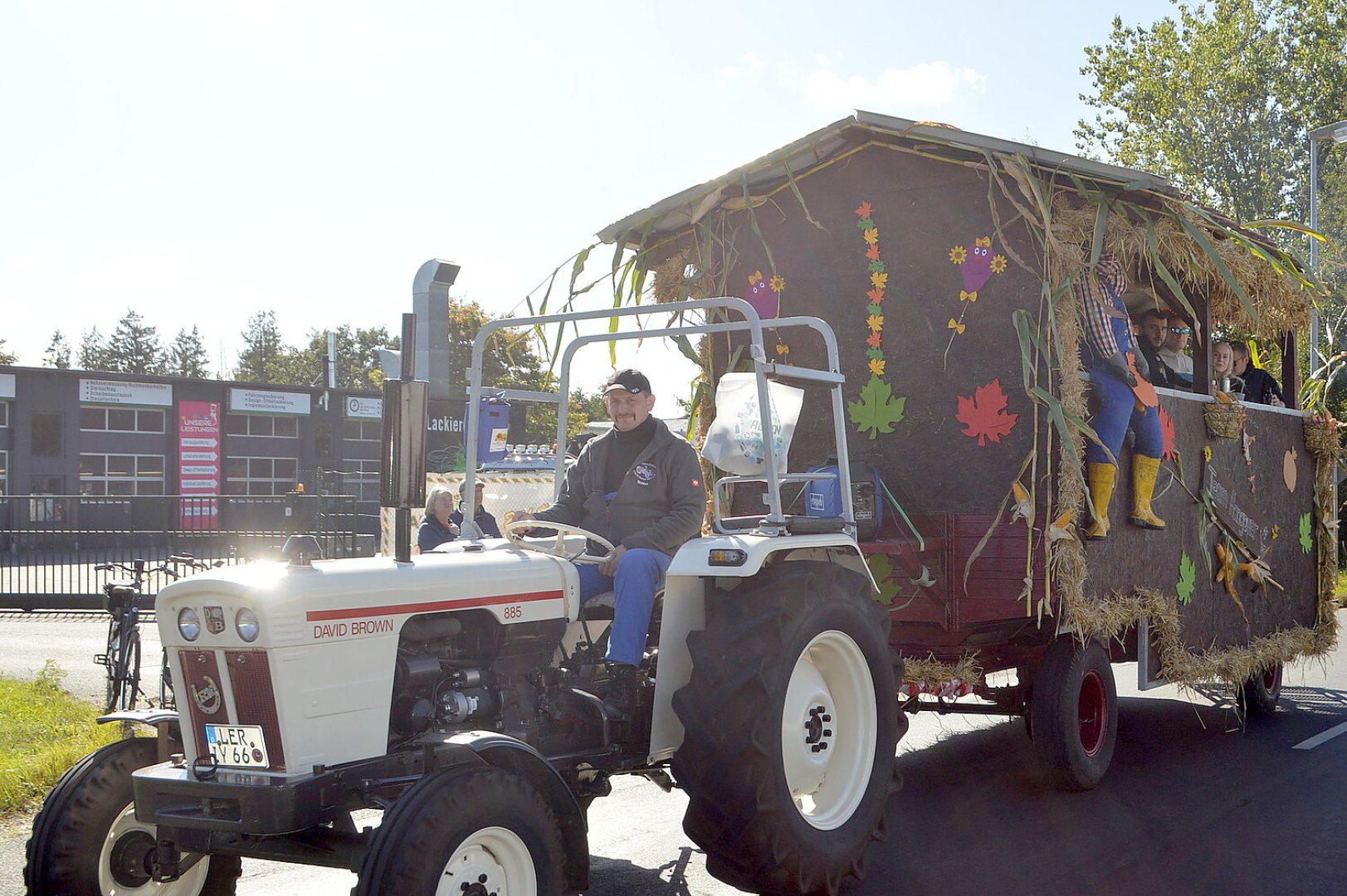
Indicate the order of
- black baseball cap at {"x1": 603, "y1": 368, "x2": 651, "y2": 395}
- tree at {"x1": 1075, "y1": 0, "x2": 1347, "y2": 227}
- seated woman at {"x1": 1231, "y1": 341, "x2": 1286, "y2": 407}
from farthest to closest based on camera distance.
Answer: tree at {"x1": 1075, "y1": 0, "x2": 1347, "y2": 227}
seated woman at {"x1": 1231, "y1": 341, "x2": 1286, "y2": 407}
black baseball cap at {"x1": 603, "y1": 368, "x2": 651, "y2": 395}

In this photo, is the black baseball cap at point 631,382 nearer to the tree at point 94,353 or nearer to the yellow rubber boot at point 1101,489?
the yellow rubber boot at point 1101,489

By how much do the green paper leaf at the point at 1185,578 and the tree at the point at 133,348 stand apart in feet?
370

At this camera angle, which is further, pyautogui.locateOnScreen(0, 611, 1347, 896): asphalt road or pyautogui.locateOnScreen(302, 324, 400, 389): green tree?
pyautogui.locateOnScreen(302, 324, 400, 389): green tree

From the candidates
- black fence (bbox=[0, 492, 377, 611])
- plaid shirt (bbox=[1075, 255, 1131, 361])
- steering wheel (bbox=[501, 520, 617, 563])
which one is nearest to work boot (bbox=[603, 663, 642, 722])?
steering wheel (bbox=[501, 520, 617, 563])

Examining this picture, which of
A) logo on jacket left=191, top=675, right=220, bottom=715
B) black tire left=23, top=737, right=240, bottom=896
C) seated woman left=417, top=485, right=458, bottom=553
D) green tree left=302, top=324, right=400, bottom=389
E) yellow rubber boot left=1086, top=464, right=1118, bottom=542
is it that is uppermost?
green tree left=302, top=324, right=400, bottom=389

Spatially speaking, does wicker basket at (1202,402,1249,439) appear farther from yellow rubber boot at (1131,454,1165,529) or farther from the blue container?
the blue container

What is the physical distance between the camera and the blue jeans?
4605 mm

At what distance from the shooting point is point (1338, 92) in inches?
1240

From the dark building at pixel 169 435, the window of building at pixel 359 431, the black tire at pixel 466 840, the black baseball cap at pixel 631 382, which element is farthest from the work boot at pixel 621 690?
the window of building at pixel 359 431

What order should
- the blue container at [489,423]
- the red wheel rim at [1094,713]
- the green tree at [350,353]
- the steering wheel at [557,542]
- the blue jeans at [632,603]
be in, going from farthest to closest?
the green tree at [350,353] < the red wheel rim at [1094,713] < the blue container at [489,423] < the steering wheel at [557,542] < the blue jeans at [632,603]

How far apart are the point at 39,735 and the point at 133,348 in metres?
113

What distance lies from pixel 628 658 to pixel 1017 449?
2592 millimetres

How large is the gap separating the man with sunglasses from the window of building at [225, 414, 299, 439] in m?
35.5

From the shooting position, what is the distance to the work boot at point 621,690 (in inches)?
182
